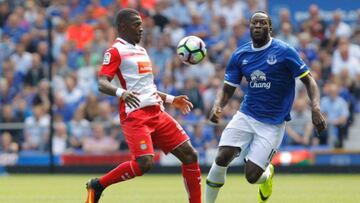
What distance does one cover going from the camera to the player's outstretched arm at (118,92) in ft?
35.3

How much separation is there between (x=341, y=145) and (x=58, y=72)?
671cm

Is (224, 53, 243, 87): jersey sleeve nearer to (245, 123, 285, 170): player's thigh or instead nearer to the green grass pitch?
(245, 123, 285, 170): player's thigh

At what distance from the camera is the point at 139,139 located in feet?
36.7

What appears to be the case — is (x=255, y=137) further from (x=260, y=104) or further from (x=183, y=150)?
(x=183, y=150)

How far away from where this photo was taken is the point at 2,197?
49.6 feet

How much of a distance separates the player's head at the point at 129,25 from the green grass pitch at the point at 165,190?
3323mm

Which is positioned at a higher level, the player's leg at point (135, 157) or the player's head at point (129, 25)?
the player's head at point (129, 25)

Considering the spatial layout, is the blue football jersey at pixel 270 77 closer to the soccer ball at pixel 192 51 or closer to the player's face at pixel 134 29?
the soccer ball at pixel 192 51

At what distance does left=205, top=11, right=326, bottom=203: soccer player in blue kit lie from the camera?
456 inches

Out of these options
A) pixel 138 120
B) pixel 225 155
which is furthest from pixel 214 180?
pixel 138 120

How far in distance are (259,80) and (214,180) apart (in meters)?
1.22

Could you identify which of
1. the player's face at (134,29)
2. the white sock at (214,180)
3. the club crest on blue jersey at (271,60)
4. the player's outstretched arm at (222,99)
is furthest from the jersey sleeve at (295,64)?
the player's face at (134,29)

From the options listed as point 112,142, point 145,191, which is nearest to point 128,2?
point 112,142

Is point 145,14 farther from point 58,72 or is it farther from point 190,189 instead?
point 190,189
